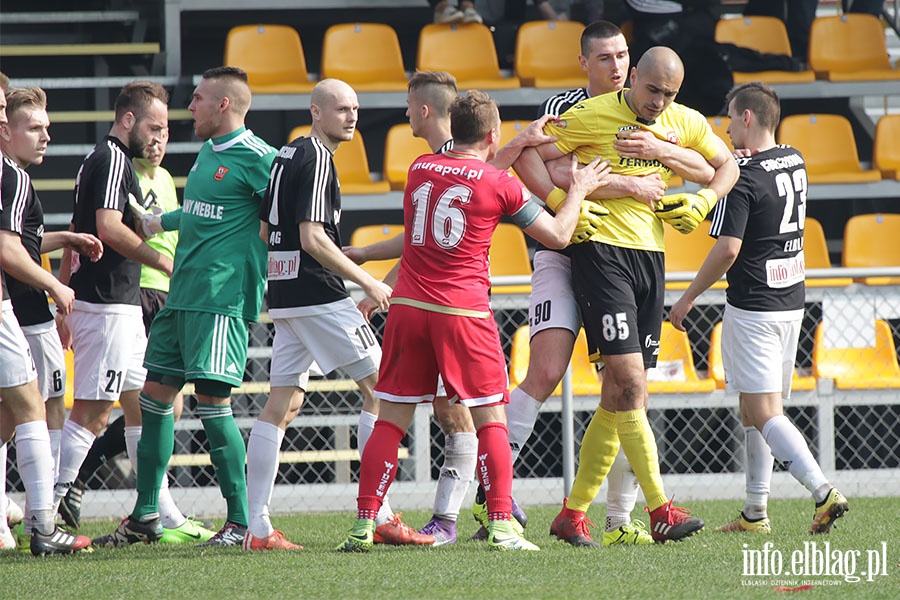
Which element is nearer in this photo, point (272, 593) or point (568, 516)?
point (272, 593)

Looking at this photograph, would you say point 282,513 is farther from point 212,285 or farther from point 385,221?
point 385,221

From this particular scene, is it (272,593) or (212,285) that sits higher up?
(212,285)

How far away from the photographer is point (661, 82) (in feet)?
16.2

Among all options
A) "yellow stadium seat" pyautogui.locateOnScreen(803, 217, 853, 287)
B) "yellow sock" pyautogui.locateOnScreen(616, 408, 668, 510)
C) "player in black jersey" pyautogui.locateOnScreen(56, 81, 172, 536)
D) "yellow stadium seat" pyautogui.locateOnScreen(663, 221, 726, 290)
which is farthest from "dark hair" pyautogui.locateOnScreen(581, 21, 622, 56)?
"yellow stadium seat" pyautogui.locateOnScreen(803, 217, 853, 287)

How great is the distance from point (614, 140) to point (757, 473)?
194 centimetres

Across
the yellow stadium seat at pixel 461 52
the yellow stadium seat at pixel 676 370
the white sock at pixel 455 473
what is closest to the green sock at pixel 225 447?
the white sock at pixel 455 473

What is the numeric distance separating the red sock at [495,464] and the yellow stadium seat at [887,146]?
6.20 m

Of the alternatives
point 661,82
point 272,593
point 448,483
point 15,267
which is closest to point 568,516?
point 448,483

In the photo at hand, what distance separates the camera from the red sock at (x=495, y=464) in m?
4.84

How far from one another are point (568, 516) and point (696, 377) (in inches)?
117

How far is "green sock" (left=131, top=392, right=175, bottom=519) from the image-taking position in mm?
5469

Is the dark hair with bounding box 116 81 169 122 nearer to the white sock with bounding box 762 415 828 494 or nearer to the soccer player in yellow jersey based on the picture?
the soccer player in yellow jersey

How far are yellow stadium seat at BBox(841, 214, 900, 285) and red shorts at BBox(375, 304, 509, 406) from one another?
16.7 feet

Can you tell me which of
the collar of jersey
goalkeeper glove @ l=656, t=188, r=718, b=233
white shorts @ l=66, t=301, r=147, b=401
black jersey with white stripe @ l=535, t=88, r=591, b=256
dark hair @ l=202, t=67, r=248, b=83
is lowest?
white shorts @ l=66, t=301, r=147, b=401
